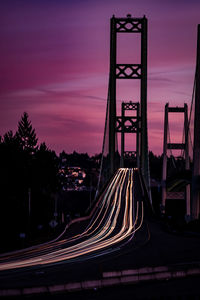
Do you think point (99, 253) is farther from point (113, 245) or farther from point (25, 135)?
point (25, 135)

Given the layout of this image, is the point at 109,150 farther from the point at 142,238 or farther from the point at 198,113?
the point at 142,238

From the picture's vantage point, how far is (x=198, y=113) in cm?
5181

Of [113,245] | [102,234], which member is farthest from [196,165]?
[113,245]

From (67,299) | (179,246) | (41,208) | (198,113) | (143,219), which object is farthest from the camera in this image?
(41,208)

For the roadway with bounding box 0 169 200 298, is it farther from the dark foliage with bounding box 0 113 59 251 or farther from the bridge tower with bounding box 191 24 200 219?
the dark foliage with bounding box 0 113 59 251

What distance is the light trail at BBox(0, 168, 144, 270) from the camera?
98.9ft

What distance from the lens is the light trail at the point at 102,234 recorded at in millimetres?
30141

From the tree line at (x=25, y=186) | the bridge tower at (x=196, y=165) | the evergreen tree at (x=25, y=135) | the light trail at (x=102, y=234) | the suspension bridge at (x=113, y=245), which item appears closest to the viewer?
the suspension bridge at (x=113, y=245)

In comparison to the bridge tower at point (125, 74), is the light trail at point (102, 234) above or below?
below

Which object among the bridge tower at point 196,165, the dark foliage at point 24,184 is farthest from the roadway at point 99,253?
the dark foliage at point 24,184

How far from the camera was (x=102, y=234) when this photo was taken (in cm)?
4525

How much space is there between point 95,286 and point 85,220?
1453 inches

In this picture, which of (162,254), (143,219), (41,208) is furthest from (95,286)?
(41,208)

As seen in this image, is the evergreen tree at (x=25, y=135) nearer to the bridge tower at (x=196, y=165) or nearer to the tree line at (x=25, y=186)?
the tree line at (x=25, y=186)
